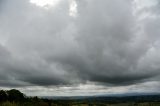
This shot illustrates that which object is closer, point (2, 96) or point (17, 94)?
point (2, 96)

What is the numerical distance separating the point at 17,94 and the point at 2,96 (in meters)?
15.0

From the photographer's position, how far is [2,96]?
13975 centimetres

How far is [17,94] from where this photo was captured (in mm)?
153875
